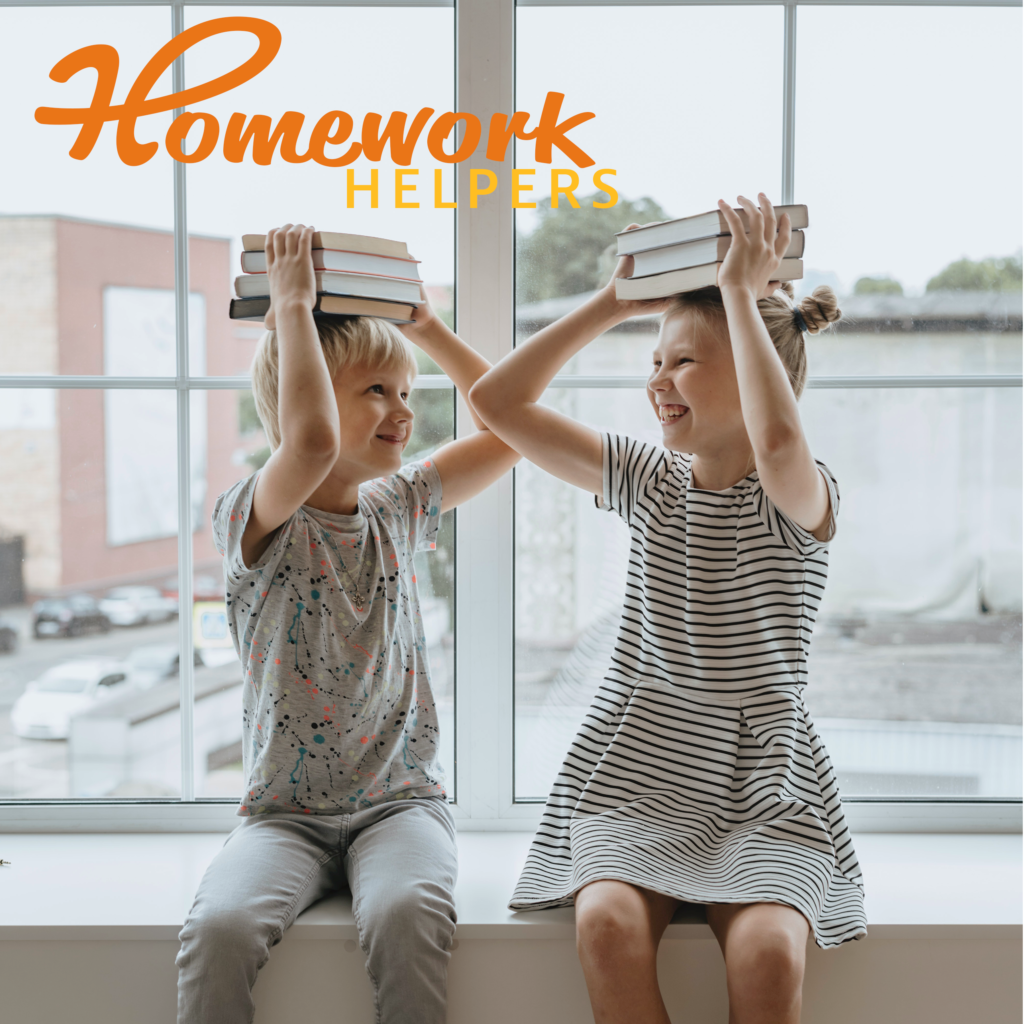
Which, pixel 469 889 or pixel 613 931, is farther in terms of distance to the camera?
pixel 469 889

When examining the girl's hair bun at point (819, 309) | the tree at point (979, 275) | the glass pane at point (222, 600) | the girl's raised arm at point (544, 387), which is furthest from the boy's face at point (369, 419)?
the tree at point (979, 275)

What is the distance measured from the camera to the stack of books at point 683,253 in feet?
3.70

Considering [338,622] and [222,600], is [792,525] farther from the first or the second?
[222,600]

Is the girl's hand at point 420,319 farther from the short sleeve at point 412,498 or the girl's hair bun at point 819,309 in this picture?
the girl's hair bun at point 819,309

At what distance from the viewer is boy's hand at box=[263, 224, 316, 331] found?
45.4 inches

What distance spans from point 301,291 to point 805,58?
91cm

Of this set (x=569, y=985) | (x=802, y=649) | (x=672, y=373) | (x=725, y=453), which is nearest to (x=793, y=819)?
(x=802, y=649)

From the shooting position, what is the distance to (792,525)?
47.4 inches

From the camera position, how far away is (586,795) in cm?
120

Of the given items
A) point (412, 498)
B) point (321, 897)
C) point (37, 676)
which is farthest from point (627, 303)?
point (37, 676)

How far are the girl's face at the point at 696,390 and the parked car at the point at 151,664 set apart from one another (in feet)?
2.96

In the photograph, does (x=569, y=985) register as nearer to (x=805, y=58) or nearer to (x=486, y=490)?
(x=486, y=490)

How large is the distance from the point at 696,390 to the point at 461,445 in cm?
37

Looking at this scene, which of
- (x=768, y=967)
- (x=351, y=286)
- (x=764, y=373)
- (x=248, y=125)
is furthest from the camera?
(x=248, y=125)
